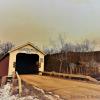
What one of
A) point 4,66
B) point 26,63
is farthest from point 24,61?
point 4,66

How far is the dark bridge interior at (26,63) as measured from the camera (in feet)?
85.7

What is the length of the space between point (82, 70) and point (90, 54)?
1775 mm

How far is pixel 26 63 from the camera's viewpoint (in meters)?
27.8

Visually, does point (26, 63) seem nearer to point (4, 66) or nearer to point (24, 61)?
point (24, 61)

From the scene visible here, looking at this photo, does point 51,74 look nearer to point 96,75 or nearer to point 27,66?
point 96,75

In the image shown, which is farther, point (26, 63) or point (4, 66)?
point (26, 63)

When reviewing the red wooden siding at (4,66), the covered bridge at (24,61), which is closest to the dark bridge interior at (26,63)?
the covered bridge at (24,61)

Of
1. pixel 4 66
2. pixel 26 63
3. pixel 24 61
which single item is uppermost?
pixel 24 61

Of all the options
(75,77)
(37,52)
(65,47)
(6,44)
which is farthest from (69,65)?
(6,44)

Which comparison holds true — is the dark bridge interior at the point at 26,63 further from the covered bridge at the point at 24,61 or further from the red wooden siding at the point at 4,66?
the red wooden siding at the point at 4,66

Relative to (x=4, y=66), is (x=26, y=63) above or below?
above

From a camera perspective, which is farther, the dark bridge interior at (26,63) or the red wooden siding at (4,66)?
the dark bridge interior at (26,63)

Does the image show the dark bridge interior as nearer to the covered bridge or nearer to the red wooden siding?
the covered bridge

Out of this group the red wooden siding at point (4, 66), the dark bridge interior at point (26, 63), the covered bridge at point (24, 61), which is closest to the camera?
the covered bridge at point (24, 61)
